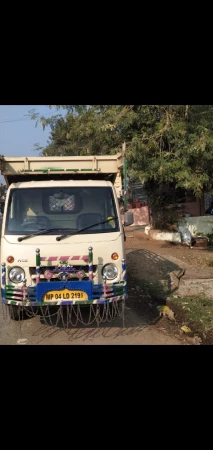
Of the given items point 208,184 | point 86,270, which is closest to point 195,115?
point 208,184

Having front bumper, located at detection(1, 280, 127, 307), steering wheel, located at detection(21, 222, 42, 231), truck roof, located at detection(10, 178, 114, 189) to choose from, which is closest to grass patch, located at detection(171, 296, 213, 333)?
front bumper, located at detection(1, 280, 127, 307)

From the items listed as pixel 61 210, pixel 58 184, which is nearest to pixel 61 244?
pixel 61 210

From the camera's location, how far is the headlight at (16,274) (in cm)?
462

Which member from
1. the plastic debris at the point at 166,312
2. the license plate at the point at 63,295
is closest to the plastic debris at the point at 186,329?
the plastic debris at the point at 166,312

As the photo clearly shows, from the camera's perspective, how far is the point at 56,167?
5.86 meters

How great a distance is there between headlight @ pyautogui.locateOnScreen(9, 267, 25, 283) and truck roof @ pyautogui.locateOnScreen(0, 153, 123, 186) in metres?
1.69

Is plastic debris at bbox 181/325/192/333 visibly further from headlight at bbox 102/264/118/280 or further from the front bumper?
headlight at bbox 102/264/118/280

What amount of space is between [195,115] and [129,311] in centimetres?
557

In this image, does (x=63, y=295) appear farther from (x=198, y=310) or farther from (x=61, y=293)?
(x=198, y=310)

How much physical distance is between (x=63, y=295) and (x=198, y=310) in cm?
241

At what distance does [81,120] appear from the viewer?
506 inches

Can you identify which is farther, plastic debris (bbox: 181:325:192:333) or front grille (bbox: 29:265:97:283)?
plastic debris (bbox: 181:325:192:333)

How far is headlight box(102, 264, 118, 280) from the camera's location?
4.73m

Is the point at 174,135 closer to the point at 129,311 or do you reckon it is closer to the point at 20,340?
the point at 129,311
